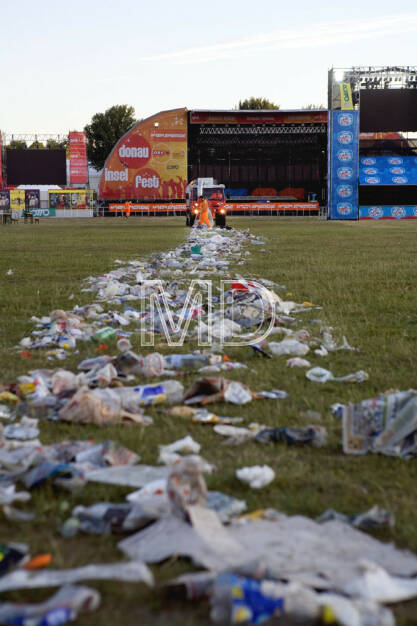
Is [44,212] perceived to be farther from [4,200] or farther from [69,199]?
[69,199]

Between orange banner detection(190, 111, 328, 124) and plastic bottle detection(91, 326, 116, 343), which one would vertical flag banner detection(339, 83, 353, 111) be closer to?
orange banner detection(190, 111, 328, 124)

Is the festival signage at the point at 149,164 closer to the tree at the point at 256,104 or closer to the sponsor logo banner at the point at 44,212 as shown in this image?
the sponsor logo banner at the point at 44,212

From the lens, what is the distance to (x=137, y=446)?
3.24m

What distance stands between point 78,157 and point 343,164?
83.6 feet

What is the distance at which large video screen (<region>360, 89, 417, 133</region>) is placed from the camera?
41688 millimetres

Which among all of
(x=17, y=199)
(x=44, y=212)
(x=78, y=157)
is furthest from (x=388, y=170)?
(x=17, y=199)

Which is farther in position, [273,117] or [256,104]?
[256,104]

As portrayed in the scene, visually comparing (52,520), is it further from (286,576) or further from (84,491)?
(286,576)

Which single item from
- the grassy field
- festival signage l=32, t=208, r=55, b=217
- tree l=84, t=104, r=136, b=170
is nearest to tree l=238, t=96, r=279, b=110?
tree l=84, t=104, r=136, b=170

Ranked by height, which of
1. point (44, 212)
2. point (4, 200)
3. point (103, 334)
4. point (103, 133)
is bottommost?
point (103, 334)

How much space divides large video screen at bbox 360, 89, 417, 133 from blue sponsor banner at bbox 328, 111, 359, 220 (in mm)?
1544

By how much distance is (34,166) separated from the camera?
60.9 meters

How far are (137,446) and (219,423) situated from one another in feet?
1.80

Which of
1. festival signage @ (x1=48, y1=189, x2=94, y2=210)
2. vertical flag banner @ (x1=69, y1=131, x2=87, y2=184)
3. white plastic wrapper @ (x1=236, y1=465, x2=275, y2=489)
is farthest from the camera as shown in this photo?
vertical flag banner @ (x1=69, y1=131, x2=87, y2=184)
